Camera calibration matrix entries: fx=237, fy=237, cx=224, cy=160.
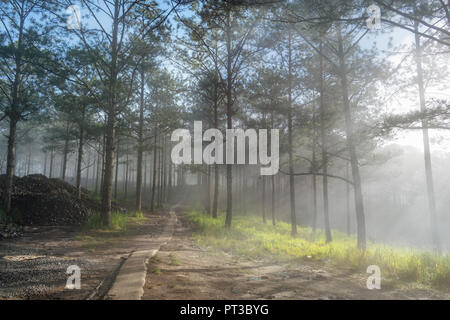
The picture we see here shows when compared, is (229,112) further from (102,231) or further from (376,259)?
(376,259)

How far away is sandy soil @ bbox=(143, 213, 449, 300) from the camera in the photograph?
3297 mm

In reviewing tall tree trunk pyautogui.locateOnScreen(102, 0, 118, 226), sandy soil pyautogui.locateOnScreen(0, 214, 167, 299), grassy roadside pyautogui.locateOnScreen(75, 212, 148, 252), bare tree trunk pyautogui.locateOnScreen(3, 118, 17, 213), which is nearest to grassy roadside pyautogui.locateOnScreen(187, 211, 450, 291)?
grassy roadside pyautogui.locateOnScreen(75, 212, 148, 252)

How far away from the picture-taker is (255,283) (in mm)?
3885

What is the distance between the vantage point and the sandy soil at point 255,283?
3297 mm

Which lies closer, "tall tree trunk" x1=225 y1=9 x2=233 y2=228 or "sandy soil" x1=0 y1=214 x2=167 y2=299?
"sandy soil" x1=0 y1=214 x2=167 y2=299

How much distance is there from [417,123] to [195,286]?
7.52m

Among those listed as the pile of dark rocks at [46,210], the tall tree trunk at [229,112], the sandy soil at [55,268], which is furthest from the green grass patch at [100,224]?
the tall tree trunk at [229,112]

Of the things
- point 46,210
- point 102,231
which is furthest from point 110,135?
point 46,210

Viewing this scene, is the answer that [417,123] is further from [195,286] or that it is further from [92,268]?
[92,268]

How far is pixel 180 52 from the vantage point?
1212 centimetres
